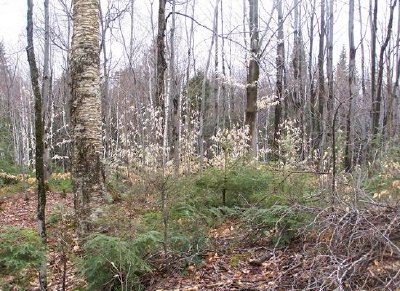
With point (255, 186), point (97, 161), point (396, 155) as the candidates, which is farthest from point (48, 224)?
point (396, 155)

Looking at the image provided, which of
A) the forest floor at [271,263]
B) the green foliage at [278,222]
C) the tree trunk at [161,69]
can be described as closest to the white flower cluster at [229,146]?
the forest floor at [271,263]

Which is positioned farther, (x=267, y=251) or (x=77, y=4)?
(x=77, y=4)

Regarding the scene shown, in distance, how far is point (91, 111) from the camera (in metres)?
4.45

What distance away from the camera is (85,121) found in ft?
14.5

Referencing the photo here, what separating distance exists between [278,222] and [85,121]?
2.26 m

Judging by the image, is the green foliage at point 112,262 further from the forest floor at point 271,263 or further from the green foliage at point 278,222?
the green foliage at point 278,222

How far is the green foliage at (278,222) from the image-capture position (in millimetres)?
4062

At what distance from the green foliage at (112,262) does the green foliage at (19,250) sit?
40 centimetres

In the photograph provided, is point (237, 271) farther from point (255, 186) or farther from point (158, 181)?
point (255, 186)

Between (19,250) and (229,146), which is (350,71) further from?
(19,250)

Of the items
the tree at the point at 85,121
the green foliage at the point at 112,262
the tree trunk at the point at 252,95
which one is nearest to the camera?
the green foliage at the point at 112,262

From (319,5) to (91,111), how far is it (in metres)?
13.0

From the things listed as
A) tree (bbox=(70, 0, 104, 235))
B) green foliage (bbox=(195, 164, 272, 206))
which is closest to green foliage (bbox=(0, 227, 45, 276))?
tree (bbox=(70, 0, 104, 235))

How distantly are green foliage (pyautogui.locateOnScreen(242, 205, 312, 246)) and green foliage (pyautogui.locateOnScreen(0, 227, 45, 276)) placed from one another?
6.71 feet
